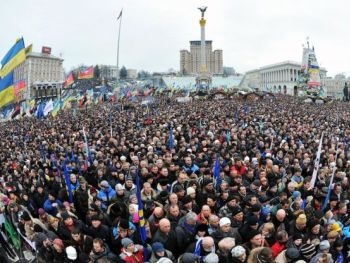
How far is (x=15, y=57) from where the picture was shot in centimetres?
1213

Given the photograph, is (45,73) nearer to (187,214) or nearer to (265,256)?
(187,214)

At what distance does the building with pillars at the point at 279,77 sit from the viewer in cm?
10838

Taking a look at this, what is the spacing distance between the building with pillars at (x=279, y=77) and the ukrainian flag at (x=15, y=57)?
88347 mm

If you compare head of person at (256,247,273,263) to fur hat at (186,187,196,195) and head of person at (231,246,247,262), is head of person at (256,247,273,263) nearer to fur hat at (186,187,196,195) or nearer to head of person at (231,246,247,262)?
head of person at (231,246,247,262)

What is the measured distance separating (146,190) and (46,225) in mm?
1617

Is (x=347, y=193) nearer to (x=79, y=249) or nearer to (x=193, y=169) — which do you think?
(x=193, y=169)

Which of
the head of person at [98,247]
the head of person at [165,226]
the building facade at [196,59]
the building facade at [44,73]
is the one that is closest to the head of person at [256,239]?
the head of person at [165,226]

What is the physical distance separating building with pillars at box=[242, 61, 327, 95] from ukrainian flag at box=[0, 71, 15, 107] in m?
88.8

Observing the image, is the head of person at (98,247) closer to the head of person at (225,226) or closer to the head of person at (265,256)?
the head of person at (225,226)

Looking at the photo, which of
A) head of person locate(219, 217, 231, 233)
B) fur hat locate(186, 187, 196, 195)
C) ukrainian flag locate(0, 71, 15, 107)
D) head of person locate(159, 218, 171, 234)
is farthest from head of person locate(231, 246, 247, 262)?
ukrainian flag locate(0, 71, 15, 107)

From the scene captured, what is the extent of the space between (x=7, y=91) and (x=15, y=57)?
1046mm

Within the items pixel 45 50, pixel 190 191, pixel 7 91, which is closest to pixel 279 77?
pixel 45 50

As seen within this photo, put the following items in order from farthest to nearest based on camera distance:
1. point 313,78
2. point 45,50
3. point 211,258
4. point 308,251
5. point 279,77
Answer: point 279,77
point 45,50
point 313,78
point 308,251
point 211,258

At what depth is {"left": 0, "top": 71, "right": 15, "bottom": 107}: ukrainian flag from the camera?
11.9m
